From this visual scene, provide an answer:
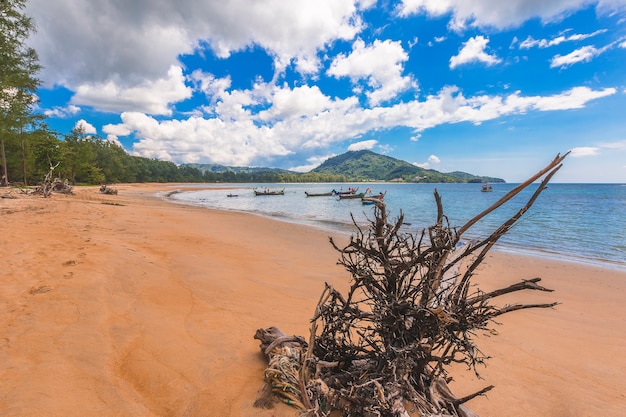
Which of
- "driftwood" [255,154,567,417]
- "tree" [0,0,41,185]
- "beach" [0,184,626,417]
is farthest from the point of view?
"tree" [0,0,41,185]

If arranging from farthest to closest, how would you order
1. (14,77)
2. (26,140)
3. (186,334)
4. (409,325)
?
(26,140) < (14,77) < (186,334) < (409,325)

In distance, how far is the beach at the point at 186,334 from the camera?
311 cm

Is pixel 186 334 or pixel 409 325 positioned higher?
pixel 409 325

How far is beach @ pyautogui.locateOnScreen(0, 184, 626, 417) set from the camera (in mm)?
3107

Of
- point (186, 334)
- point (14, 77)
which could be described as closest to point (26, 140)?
point (14, 77)

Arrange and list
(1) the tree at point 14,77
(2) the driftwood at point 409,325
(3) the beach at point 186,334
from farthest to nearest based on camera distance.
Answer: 1. (1) the tree at point 14,77
2. (3) the beach at point 186,334
3. (2) the driftwood at point 409,325

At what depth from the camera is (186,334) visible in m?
4.46

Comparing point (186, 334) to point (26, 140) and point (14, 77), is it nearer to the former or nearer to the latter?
point (14, 77)

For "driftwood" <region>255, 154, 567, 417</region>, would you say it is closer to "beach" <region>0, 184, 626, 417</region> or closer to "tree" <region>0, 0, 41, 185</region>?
"beach" <region>0, 184, 626, 417</region>

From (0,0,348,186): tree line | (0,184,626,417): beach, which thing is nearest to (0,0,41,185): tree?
(0,0,348,186): tree line

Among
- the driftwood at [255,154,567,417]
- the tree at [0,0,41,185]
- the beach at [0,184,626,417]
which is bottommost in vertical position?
the beach at [0,184,626,417]

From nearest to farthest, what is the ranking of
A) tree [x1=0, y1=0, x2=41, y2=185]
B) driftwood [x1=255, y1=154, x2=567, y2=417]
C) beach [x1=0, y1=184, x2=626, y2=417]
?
driftwood [x1=255, y1=154, x2=567, y2=417] → beach [x1=0, y1=184, x2=626, y2=417] → tree [x1=0, y1=0, x2=41, y2=185]

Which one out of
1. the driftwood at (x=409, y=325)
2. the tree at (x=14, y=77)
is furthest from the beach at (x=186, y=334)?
the tree at (x=14, y=77)

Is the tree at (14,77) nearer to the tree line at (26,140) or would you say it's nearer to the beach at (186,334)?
the tree line at (26,140)
